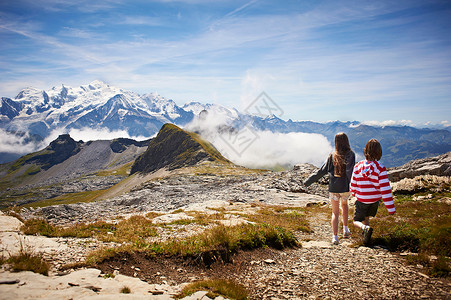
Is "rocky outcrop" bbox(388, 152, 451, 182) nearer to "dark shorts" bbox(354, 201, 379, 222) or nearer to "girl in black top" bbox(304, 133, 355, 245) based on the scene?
"dark shorts" bbox(354, 201, 379, 222)

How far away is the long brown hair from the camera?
10461 mm

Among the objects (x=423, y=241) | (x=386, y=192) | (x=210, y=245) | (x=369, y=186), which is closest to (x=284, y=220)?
(x=369, y=186)

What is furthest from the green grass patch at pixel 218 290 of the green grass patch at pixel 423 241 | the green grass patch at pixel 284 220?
the green grass patch at pixel 284 220

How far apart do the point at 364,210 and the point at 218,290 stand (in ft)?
23.6

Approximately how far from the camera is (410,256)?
791 cm

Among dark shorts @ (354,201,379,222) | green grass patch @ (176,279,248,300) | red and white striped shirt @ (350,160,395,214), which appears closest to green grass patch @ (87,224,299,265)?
green grass patch @ (176,279,248,300)

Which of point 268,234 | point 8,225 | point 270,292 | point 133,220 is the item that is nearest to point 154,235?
point 133,220

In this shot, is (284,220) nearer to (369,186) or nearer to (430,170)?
(369,186)

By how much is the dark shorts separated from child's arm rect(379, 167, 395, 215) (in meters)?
0.58

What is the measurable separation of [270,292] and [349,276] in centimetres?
251

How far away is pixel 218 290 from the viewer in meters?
6.39

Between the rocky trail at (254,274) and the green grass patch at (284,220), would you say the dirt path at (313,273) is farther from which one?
the green grass patch at (284,220)

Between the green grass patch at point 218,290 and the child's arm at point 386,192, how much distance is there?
6600 millimetres

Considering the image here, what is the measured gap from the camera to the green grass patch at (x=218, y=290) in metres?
6.15
